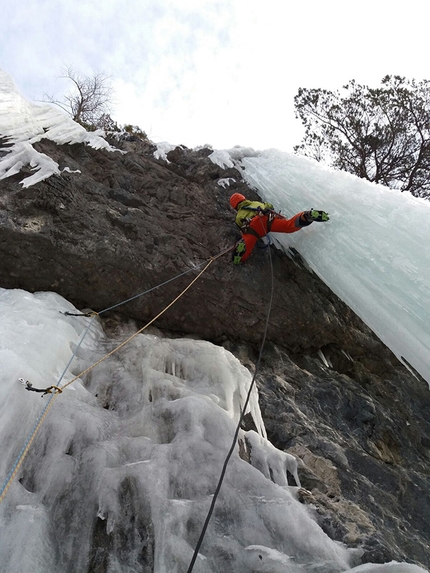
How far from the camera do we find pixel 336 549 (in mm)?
2168

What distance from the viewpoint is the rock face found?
10.8ft

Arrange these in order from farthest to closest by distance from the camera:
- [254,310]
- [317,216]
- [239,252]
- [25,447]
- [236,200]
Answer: [236,200] < [239,252] < [254,310] < [317,216] < [25,447]

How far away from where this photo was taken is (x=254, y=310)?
444 centimetres

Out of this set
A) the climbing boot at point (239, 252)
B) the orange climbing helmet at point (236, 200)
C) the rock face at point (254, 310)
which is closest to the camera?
the rock face at point (254, 310)

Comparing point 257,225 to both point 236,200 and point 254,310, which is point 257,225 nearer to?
point 236,200

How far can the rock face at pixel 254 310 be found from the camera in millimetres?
3281

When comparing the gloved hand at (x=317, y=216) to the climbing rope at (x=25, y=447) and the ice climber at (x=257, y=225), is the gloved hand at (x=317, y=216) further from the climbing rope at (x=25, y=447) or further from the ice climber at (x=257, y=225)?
the climbing rope at (x=25, y=447)

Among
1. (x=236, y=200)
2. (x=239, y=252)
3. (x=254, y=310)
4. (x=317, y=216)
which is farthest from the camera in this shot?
(x=236, y=200)

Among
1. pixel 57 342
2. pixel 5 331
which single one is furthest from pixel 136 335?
pixel 5 331

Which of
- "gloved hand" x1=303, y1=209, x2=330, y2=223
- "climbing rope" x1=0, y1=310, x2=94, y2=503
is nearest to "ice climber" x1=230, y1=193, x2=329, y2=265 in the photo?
"gloved hand" x1=303, y1=209, x2=330, y2=223

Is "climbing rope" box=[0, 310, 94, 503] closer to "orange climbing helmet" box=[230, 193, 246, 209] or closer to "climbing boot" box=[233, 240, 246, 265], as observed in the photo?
"climbing boot" box=[233, 240, 246, 265]

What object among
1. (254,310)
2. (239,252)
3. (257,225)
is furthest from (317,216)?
(254,310)

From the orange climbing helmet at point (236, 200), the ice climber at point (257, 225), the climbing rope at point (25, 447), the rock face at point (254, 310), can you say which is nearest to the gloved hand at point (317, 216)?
the ice climber at point (257, 225)

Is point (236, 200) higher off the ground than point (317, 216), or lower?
lower
